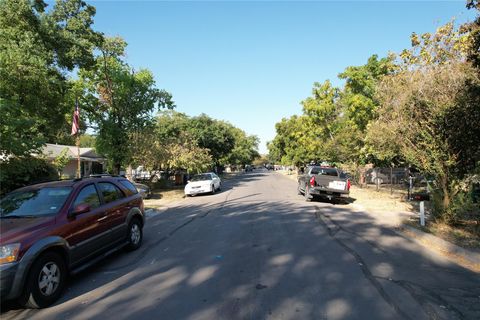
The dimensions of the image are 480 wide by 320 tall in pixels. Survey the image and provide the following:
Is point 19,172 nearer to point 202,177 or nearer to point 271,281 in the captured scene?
point 271,281

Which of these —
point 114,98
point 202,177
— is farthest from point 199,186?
point 114,98

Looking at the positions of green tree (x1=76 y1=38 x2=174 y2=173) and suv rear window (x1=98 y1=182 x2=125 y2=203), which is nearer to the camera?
suv rear window (x1=98 y1=182 x2=125 y2=203)

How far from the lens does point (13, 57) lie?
11.7 m

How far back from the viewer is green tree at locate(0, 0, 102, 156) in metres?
9.98

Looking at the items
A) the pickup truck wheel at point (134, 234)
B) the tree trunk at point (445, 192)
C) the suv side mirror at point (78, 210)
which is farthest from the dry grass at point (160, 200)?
the tree trunk at point (445, 192)

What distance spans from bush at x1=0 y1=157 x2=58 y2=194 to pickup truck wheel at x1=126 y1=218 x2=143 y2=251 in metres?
3.80

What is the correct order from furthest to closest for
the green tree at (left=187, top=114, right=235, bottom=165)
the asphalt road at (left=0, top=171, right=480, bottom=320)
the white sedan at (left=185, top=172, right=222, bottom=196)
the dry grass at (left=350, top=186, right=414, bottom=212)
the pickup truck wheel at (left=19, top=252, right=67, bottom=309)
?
the green tree at (left=187, top=114, right=235, bottom=165) → the white sedan at (left=185, top=172, right=222, bottom=196) → the dry grass at (left=350, top=186, right=414, bottom=212) → the pickup truck wheel at (left=19, top=252, right=67, bottom=309) → the asphalt road at (left=0, top=171, right=480, bottom=320)

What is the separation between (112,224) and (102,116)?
62.1 ft

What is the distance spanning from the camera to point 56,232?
541 cm

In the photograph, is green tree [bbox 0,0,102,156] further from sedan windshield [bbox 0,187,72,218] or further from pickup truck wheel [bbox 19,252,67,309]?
pickup truck wheel [bbox 19,252,67,309]

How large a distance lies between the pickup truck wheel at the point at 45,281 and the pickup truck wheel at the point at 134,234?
2.27 m

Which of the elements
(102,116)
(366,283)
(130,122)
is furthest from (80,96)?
(366,283)

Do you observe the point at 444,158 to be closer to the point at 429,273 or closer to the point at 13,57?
the point at 429,273

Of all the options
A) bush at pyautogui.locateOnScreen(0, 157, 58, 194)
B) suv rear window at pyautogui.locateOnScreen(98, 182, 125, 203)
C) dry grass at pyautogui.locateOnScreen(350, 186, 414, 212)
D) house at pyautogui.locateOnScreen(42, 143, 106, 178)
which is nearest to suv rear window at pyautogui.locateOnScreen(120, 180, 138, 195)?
suv rear window at pyautogui.locateOnScreen(98, 182, 125, 203)
